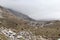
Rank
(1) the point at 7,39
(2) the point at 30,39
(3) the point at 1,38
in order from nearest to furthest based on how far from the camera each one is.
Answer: (3) the point at 1,38 → (1) the point at 7,39 → (2) the point at 30,39

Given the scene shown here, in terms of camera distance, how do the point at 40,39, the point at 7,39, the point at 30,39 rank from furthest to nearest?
1. the point at 40,39
2. the point at 30,39
3. the point at 7,39

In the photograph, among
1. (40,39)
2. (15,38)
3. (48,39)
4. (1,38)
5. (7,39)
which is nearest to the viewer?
(1,38)

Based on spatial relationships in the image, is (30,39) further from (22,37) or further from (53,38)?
(53,38)

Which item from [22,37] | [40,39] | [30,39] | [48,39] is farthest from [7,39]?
[48,39]

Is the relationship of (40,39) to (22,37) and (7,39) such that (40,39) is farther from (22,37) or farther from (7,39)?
(7,39)

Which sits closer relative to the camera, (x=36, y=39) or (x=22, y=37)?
(x=22, y=37)

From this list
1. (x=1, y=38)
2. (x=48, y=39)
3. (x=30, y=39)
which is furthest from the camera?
(x=48, y=39)

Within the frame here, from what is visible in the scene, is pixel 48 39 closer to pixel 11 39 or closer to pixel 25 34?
pixel 25 34

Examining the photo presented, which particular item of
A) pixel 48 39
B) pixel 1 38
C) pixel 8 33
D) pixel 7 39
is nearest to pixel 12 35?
pixel 8 33

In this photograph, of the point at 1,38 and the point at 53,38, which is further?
the point at 53,38
